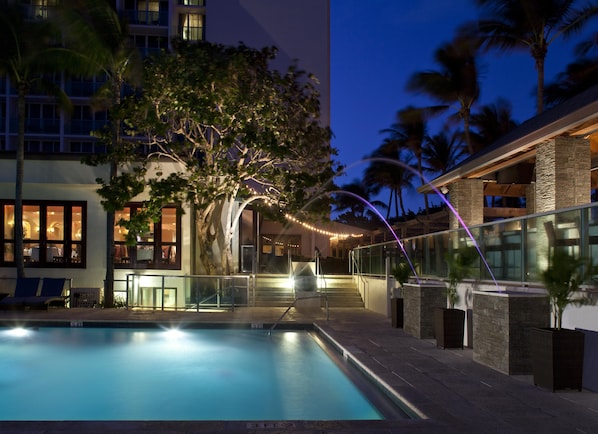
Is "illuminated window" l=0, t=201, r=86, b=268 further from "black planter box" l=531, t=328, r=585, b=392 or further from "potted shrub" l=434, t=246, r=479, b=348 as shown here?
"black planter box" l=531, t=328, r=585, b=392

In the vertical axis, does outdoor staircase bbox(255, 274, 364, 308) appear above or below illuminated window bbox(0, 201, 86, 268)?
below

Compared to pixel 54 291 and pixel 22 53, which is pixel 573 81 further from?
pixel 54 291

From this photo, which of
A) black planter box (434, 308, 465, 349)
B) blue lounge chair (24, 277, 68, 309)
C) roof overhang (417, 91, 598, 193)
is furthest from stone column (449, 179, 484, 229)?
blue lounge chair (24, 277, 68, 309)

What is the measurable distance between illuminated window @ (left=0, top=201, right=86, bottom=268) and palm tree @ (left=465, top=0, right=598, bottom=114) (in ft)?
56.0

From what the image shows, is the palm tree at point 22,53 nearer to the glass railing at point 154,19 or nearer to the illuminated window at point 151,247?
the illuminated window at point 151,247

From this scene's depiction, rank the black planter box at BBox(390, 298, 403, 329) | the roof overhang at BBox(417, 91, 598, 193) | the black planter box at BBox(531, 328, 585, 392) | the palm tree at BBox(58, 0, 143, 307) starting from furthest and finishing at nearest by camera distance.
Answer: the palm tree at BBox(58, 0, 143, 307) → the black planter box at BBox(390, 298, 403, 329) → the roof overhang at BBox(417, 91, 598, 193) → the black planter box at BBox(531, 328, 585, 392)

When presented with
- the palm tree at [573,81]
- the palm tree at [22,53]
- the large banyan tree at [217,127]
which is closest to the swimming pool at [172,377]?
the large banyan tree at [217,127]

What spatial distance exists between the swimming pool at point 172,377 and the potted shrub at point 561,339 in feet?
6.30

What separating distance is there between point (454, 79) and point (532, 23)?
21.3 ft

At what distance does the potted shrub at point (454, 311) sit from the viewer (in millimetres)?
10031

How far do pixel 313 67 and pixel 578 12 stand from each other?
1608 centimetres

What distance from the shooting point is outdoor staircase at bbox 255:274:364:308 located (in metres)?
19.7

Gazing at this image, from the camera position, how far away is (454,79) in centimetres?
2922

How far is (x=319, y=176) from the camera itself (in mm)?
18844
